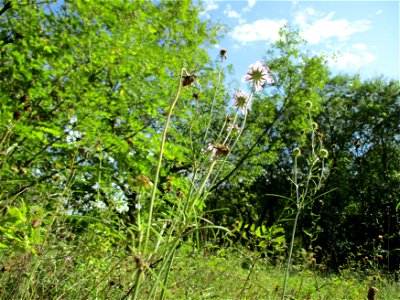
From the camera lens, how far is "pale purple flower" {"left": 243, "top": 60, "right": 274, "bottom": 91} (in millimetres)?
1519

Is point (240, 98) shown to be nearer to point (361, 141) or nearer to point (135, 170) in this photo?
point (135, 170)

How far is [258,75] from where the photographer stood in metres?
1.53

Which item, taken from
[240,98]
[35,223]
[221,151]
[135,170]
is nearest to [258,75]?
[240,98]

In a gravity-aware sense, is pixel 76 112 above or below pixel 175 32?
below

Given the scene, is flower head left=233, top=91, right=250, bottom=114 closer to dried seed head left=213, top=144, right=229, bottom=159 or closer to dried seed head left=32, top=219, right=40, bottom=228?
dried seed head left=213, top=144, right=229, bottom=159

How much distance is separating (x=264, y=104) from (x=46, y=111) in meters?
9.40

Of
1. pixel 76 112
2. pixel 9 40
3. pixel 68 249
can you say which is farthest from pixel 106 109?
pixel 68 249

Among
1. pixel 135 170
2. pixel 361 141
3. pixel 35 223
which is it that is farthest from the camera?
pixel 361 141

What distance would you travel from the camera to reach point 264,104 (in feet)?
40.0

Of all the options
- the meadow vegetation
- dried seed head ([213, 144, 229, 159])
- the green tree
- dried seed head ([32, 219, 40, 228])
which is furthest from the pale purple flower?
the green tree

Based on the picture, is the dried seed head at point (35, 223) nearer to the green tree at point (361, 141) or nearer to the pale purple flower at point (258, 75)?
the pale purple flower at point (258, 75)

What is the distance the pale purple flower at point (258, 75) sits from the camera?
1.52 meters

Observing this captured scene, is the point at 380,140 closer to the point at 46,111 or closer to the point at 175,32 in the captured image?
the point at 175,32

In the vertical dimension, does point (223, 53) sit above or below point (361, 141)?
below
